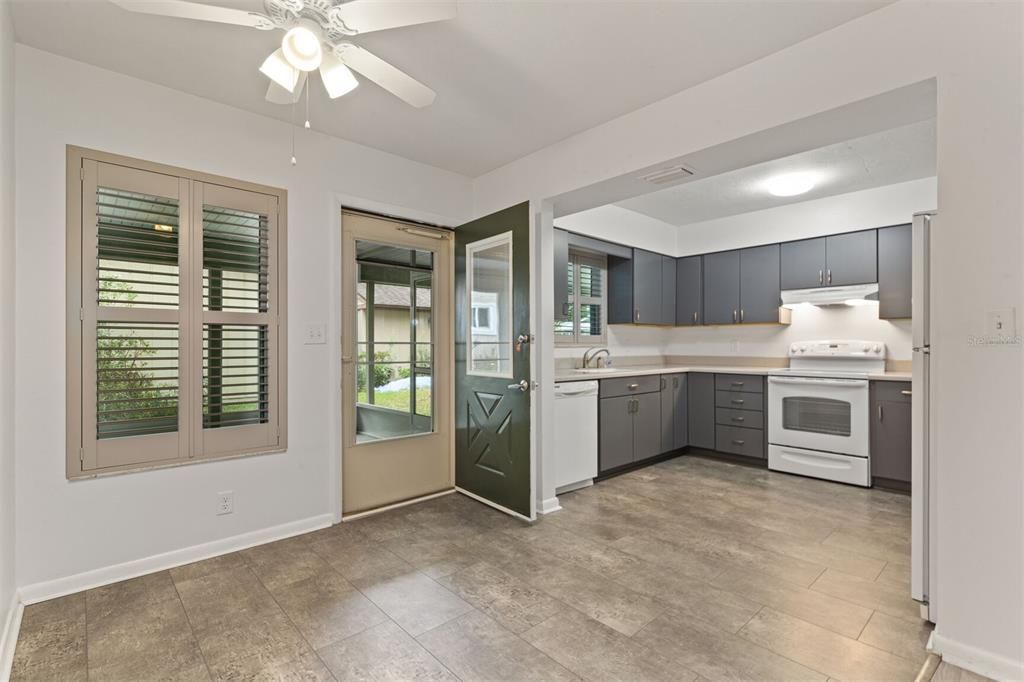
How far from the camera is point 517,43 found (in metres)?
2.21

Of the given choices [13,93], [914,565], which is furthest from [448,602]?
[13,93]

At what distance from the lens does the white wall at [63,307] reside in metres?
2.25

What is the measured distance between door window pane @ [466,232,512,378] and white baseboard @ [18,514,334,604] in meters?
1.46

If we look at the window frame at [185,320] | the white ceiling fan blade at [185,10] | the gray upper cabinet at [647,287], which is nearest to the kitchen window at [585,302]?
the gray upper cabinet at [647,287]

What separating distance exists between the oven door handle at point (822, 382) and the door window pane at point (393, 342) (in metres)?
3.12

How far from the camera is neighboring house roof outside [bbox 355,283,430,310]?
342cm

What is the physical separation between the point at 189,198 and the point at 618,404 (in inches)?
135

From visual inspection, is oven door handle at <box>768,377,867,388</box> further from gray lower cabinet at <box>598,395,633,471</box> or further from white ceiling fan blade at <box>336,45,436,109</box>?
white ceiling fan blade at <box>336,45,436,109</box>

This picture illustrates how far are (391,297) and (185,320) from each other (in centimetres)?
130

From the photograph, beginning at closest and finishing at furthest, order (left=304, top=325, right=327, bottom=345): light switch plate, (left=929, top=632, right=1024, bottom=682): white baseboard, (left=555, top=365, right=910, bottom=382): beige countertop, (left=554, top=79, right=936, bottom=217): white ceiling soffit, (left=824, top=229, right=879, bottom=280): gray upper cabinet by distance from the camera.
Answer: (left=929, top=632, right=1024, bottom=682): white baseboard, (left=554, top=79, right=936, bottom=217): white ceiling soffit, (left=304, top=325, right=327, bottom=345): light switch plate, (left=555, top=365, right=910, bottom=382): beige countertop, (left=824, top=229, right=879, bottom=280): gray upper cabinet

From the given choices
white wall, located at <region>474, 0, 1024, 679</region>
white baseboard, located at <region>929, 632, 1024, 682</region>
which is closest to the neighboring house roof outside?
white wall, located at <region>474, 0, 1024, 679</region>

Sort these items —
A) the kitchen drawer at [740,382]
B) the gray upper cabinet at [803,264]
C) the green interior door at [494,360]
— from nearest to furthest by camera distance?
the green interior door at [494,360], the gray upper cabinet at [803,264], the kitchen drawer at [740,382]

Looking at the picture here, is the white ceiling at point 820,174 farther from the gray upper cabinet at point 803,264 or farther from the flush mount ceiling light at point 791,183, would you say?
the gray upper cabinet at point 803,264

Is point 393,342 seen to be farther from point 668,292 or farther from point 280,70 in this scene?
point 668,292
